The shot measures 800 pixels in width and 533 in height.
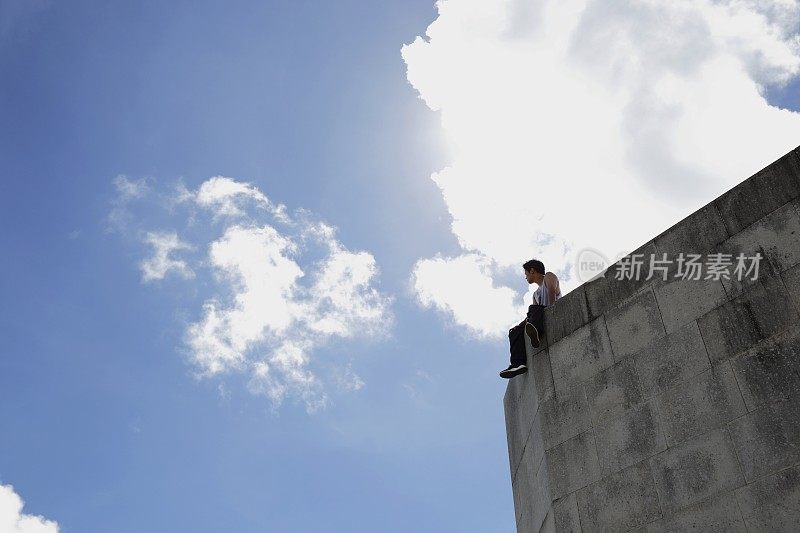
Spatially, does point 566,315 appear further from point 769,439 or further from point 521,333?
point 769,439

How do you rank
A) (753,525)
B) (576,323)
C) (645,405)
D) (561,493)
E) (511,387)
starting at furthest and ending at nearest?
1. (511,387)
2. (576,323)
3. (561,493)
4. (645,405)
5. (753,525)

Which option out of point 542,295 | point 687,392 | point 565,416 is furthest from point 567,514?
point 542,295

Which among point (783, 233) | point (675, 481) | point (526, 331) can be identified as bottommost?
point (675, 481)

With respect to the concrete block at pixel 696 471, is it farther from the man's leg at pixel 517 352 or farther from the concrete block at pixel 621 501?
the man's leg at pixel 517 352

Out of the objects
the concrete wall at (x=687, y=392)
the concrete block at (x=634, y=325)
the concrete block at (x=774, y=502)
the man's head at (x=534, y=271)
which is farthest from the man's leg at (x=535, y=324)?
the concrete block at (x=774, y=502)

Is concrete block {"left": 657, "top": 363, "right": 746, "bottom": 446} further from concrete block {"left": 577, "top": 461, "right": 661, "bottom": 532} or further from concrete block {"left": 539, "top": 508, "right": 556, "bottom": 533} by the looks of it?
concrete block {"left": 539, "top": 508, "right": 556, "bottom": 533}

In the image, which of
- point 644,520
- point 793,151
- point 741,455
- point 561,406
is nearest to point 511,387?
point 561,406

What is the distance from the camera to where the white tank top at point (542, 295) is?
10148mm

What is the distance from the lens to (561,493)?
8.36m

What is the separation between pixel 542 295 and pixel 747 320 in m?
3.39

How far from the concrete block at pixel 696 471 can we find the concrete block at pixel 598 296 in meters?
2.04

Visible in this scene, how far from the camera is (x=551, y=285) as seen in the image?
1031cm

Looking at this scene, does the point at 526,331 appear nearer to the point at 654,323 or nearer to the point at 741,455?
the point at 654,323

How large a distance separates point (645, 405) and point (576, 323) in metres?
1.61
